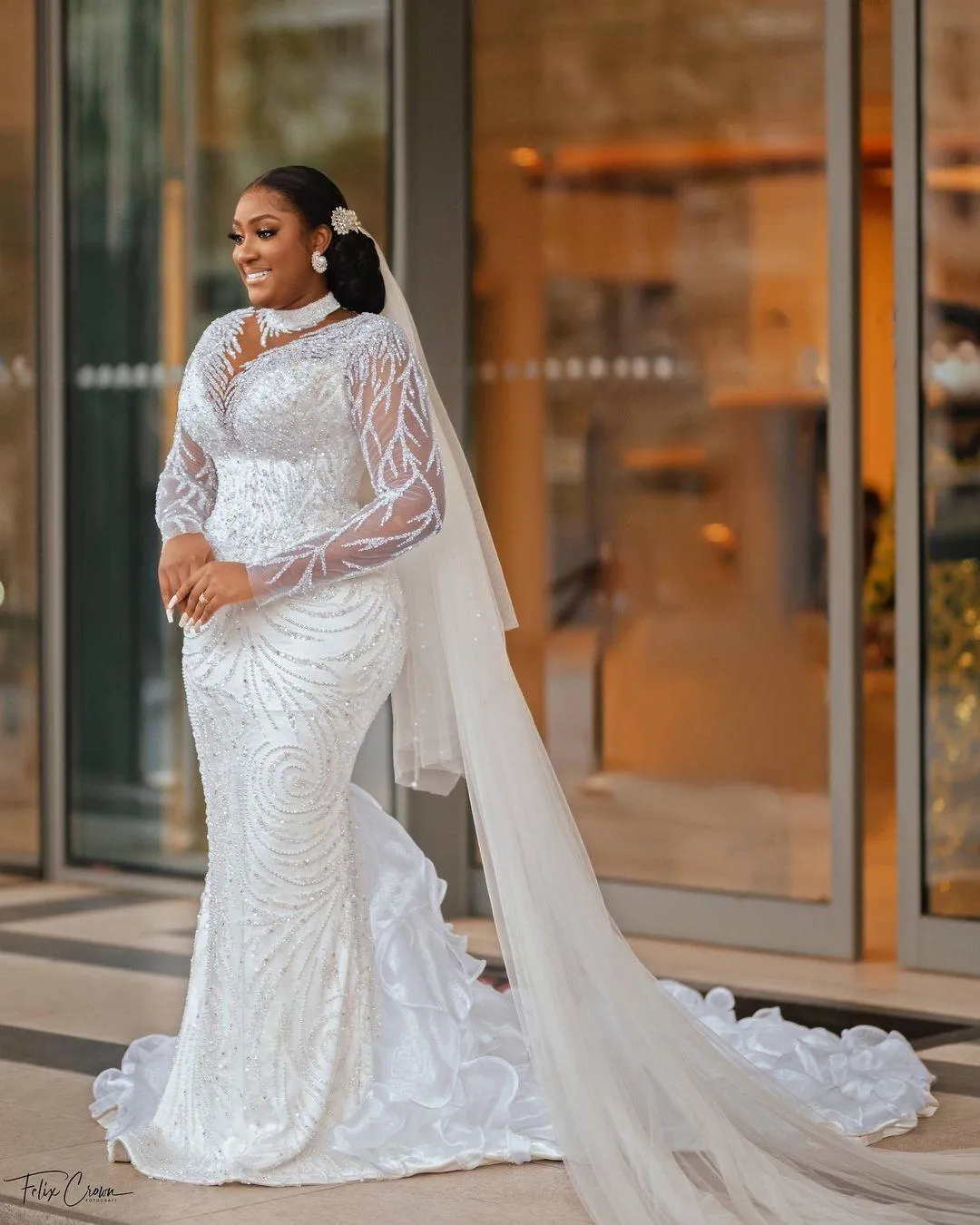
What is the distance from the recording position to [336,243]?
381 centimetres

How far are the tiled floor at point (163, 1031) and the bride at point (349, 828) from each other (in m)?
0.10

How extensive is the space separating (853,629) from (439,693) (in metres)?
2.29

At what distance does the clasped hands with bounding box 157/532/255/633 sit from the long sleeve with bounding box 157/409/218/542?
0.64 ft

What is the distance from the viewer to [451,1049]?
12.6 feet

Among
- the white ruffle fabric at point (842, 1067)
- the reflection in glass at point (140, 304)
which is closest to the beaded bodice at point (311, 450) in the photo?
the white ruffle fabric at point (842, 1067)

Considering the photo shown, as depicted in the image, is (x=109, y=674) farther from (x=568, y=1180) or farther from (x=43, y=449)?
(x=568, y=1180)

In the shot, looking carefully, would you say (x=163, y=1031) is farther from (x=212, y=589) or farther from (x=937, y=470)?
(x=937, y=470)

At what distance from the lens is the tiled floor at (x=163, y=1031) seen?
347 centimetres

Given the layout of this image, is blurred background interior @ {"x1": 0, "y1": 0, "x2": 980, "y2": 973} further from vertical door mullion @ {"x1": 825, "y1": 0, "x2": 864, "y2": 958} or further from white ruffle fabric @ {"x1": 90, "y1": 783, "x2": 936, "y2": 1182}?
white ruffle fabric @ {"x1": 90, "y1": 783, "x2": 936, "y2": 1182}

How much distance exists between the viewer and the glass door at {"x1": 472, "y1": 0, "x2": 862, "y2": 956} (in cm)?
604

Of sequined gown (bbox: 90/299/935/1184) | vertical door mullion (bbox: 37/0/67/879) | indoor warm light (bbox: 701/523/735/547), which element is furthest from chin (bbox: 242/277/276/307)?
vertical door mullion (bbox: 37/0/67/879)

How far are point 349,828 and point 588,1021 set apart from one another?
59cm

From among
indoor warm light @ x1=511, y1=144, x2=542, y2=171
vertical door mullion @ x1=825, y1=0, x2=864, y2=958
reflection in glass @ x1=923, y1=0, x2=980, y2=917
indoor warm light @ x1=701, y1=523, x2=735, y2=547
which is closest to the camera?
reflection in glass @ x1=923, y1=0, x2=980, y2=917

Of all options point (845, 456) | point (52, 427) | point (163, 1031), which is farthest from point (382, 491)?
point (52, 427)
